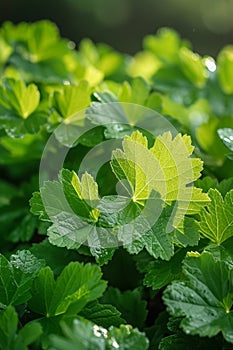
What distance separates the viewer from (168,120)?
2.58ft

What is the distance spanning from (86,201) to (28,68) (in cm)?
46

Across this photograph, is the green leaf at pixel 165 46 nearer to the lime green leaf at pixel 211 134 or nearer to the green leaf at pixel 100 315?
the lime green leaf at pixel 211 134

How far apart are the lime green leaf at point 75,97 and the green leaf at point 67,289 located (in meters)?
0.26

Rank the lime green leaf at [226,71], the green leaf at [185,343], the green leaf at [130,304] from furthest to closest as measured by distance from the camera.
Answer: the lime green leaf at [226,71]
the green leaf at [130,304]
the green leaf at [185,343]

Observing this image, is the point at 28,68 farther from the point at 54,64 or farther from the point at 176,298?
the point at 176,298

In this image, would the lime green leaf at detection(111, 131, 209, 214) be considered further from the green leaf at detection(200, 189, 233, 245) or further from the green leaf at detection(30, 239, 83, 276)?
the green leaf at detection(30, 239, 83, 276)

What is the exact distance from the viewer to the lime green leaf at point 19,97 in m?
0.79

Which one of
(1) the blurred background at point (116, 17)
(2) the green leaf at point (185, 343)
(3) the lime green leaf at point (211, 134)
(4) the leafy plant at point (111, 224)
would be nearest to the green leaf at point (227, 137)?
(4) the leafy plant at point (111, 224)

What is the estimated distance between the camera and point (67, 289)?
569mm

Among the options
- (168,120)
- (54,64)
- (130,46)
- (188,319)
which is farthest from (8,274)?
(130,46)

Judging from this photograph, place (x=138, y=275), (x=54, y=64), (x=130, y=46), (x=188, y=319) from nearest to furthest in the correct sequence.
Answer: (x=188, y=319), (x=138, y=275), (x=54, y=64), (x=130, y=46)

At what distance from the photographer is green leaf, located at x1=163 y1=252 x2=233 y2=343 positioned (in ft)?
1.74

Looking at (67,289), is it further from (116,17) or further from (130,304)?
(116,17)

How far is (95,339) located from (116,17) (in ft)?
10.2
